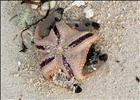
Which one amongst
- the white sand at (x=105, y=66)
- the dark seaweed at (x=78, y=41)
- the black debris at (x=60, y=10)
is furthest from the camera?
the black debris at (x=60, y=10)

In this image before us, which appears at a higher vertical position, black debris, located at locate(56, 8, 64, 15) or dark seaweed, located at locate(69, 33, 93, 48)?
black debris, located at locate(56, 8, 64, 15)

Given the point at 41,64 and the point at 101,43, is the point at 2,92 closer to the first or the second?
the point at 41,64

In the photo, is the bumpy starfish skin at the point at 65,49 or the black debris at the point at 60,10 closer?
the bumpy starfish skin at the point at 65,49

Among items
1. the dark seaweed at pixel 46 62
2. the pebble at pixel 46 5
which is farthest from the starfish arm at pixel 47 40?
the pebble at pixel 46 5

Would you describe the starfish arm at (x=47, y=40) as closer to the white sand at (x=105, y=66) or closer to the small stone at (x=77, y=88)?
the white sand at (x=105, y=66)

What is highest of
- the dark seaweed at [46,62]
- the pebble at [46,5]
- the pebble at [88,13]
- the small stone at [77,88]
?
the pebble at [46,5]

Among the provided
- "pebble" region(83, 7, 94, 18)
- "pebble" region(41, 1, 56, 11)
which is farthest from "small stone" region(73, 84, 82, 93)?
"pebble" region(41, 1, 56, 11)

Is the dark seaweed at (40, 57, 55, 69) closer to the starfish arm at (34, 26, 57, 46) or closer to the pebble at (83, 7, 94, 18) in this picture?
the starfish arm at (34, 26, 57, 46)

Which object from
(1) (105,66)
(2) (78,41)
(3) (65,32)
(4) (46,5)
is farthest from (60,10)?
(1) (105,66)
